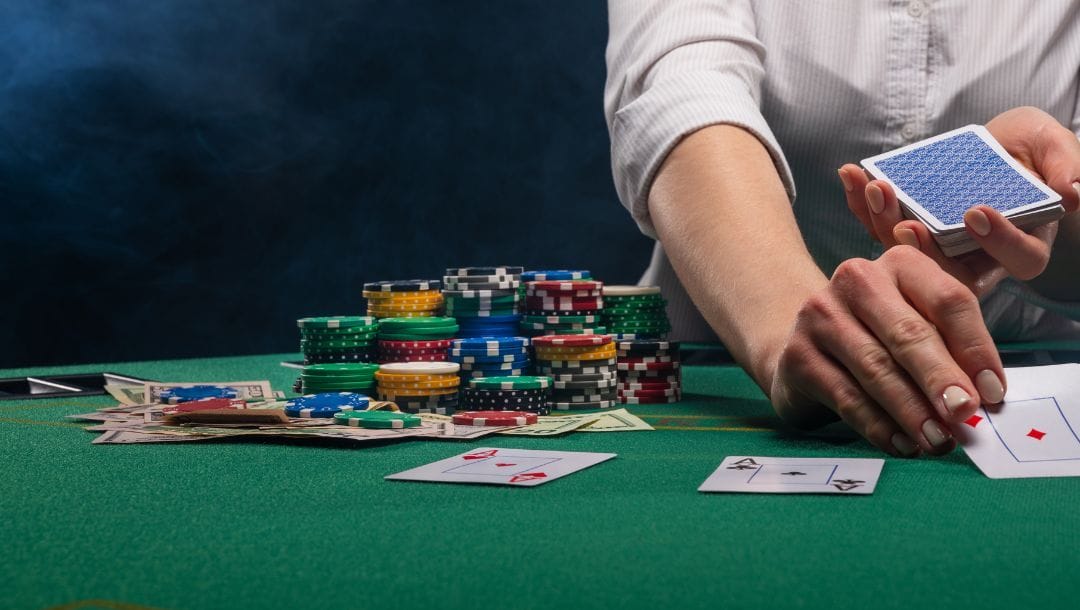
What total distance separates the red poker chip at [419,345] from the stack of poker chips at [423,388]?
0.53 feet

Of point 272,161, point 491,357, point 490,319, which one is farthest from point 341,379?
point 272,161

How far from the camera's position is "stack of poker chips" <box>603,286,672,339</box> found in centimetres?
238

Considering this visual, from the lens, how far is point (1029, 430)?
137 centimetres

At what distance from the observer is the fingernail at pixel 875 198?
5.65 feet

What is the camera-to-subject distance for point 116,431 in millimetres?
1744

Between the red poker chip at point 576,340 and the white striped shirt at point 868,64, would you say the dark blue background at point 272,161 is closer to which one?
the white striped shirt at point 868,64

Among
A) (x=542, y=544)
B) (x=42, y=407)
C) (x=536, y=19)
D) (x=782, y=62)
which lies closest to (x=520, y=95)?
(x=536, y=19)

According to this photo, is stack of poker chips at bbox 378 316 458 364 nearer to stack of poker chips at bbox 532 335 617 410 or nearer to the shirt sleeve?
stack of poker chips at bbox 532 335 617 410

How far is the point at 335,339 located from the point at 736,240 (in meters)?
0.88

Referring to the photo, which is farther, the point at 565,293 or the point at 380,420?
the point at 565,293

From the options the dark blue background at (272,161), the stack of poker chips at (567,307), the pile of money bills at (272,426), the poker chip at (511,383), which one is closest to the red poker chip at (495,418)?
the pile of money bills at (272,426)

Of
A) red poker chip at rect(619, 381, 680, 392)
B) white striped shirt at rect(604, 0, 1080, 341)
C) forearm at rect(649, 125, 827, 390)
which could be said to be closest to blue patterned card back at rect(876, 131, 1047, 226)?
forearm at rect(649, 125, 827, 390)

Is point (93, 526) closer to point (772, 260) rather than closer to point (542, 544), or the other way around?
point (542, 544)

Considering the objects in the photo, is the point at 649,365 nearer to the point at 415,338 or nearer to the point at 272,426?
the point at 415,338
